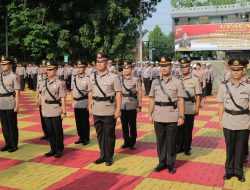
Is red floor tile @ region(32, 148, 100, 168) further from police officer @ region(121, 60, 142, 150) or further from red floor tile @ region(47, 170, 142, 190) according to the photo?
police officer @ region(121, 60, 142, 150)

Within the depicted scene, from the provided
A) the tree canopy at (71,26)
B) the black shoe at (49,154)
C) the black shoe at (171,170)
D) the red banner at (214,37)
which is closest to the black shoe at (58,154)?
the black shoe at (49,154)

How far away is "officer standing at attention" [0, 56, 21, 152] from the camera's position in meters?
7.81

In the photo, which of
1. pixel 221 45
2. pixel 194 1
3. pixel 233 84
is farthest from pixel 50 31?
pixel 194 1

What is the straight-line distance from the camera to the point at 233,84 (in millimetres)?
5988

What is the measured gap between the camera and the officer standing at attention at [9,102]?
308 inches

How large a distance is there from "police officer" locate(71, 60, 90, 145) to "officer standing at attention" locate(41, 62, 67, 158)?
1.09 meters

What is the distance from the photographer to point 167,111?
6352 mm

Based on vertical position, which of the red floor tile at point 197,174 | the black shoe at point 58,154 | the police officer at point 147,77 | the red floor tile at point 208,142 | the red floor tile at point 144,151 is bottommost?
the red floor tile at point 208,142

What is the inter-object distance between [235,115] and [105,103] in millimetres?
2333

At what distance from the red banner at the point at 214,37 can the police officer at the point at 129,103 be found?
88.0 feet

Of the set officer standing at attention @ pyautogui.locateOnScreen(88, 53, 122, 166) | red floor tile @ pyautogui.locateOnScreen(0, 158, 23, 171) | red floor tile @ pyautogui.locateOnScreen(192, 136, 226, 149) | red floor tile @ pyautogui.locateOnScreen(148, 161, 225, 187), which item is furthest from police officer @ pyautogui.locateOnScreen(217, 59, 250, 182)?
red floor tile @ pyautogui.locateOnScreen(0, 158, 23, 171)

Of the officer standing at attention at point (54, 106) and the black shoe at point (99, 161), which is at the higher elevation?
the officer standing at attention at point (54, 106)

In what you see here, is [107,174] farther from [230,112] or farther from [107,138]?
[230,112]

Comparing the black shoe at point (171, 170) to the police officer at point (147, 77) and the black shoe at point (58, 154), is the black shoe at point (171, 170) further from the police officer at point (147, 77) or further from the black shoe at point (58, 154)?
the police officer at point (147, 77)
